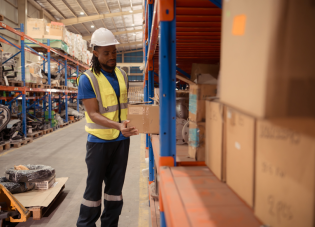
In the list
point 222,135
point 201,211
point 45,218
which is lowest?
point 45,218

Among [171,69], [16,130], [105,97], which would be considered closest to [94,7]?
[16,130]

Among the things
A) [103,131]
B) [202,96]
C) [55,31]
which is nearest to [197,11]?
[202,96]

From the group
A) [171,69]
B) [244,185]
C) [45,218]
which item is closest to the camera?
[244,185]

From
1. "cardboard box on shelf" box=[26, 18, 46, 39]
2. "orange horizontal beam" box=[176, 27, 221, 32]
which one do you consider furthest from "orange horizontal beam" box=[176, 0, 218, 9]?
"cardboard box on shelf" box=[26, 18, 46, 39]

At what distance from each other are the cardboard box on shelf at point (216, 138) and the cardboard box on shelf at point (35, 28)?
9.69m

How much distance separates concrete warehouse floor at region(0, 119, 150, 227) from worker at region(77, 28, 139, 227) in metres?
0.58

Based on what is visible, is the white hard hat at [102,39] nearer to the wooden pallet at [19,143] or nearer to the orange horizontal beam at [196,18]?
the orange horizontal beam at [196,18]

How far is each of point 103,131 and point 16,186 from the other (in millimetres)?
1829

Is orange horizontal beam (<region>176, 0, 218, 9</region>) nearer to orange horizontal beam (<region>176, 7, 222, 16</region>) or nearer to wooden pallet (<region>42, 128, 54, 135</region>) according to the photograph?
orange horizontal beam (<region>176, 7, 222, 16</region>)

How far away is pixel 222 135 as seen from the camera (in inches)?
37.2

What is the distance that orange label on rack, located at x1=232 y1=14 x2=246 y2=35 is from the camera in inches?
23.5

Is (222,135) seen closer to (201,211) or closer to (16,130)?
(201,211)

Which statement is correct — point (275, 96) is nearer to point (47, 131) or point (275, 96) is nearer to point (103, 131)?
point (103, 131)

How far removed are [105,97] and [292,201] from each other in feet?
7.03
